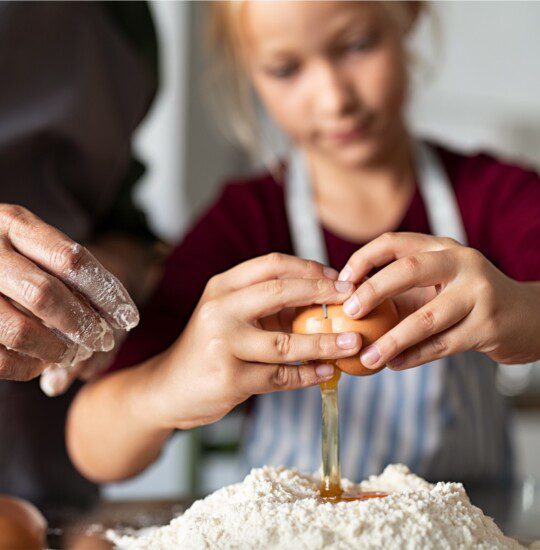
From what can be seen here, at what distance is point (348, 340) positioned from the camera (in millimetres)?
497

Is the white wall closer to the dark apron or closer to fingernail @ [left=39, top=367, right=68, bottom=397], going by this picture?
the dark apron

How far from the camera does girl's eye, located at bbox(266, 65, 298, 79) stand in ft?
2.77

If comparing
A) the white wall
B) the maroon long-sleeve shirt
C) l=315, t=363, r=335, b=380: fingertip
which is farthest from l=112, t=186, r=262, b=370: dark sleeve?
the white wall

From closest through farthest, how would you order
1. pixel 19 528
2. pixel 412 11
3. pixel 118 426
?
pixel 19 528
pixel 118 426
pixel 412 11

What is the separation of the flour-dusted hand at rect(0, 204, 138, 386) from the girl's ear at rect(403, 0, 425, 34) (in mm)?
561

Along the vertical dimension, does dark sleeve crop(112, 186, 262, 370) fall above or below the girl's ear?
below

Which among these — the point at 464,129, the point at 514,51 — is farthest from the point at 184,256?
the point at 514,51

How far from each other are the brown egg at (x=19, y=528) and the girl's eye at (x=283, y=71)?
501mm

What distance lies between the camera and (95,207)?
983mm

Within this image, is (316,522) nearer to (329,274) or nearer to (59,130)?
(329,274)

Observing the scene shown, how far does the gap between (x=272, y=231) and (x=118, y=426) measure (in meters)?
0.35

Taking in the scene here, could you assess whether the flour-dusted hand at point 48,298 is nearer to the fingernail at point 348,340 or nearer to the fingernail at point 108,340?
the fingernail at point 108,340

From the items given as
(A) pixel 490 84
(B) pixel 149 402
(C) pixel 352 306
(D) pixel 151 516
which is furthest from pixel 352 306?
(A) pixel 490 84

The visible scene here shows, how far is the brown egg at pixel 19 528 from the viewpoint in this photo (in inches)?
22.8
